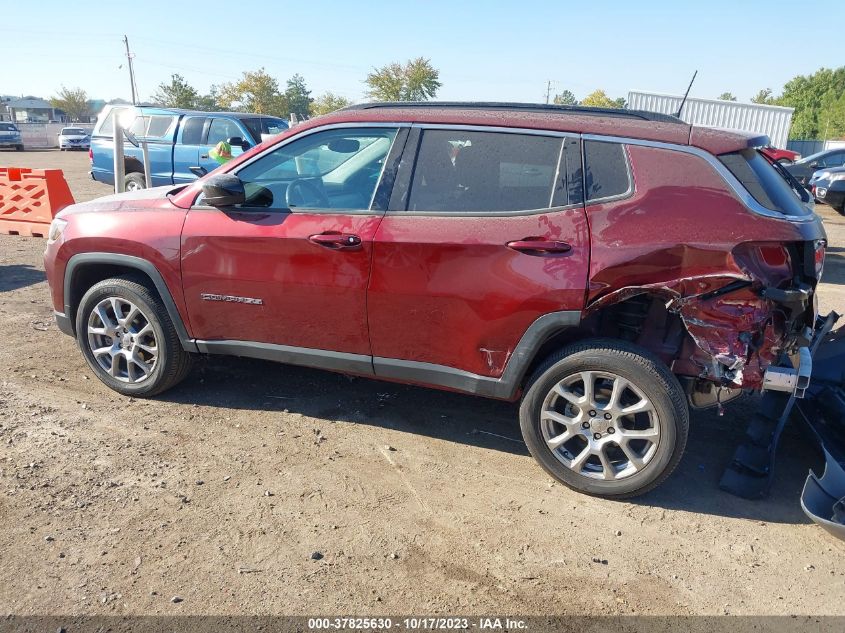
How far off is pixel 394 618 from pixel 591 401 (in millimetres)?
1501

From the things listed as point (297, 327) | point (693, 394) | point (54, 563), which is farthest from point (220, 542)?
point (693, 394)

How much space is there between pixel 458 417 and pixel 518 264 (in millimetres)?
1399

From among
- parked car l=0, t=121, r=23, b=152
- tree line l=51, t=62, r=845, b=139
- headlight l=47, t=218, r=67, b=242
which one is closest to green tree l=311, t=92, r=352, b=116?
tree line l=51, t=62, r=845, b=139

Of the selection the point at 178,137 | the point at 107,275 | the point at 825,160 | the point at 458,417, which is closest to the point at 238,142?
the point at 178,137

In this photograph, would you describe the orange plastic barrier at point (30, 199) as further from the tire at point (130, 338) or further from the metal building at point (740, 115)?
the metal building at point (740, 115)

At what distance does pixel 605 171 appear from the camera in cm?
329

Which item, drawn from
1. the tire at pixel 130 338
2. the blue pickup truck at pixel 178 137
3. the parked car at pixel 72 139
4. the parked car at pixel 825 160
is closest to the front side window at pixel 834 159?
the parked car at pixel 825 160

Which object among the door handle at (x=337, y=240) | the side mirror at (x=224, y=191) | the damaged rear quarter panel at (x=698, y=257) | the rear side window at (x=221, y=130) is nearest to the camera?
the damaged rear quarter panel at (x=698, y=257)

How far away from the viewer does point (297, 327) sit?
3893 mm

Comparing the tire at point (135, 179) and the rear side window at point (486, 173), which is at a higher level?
the rear side window at point (486, 173)

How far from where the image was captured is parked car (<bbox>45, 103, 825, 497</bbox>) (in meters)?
3.15

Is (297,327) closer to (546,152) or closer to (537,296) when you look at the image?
(537,296)

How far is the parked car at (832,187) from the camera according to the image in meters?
14.3

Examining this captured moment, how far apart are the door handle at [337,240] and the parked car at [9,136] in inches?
1587
